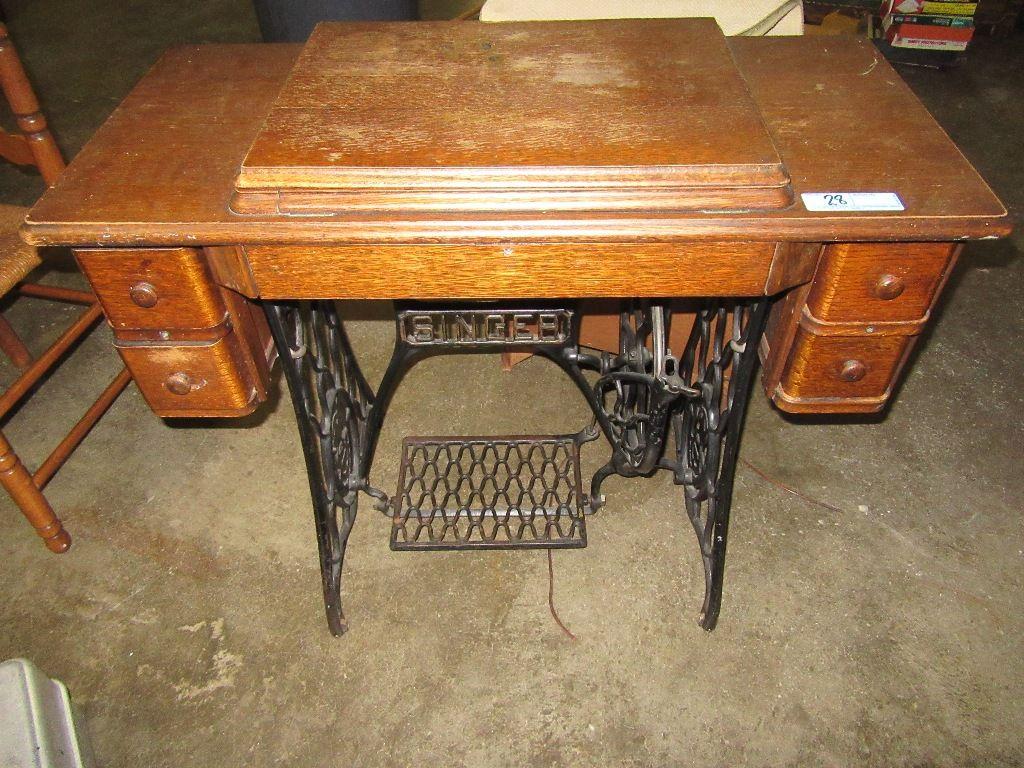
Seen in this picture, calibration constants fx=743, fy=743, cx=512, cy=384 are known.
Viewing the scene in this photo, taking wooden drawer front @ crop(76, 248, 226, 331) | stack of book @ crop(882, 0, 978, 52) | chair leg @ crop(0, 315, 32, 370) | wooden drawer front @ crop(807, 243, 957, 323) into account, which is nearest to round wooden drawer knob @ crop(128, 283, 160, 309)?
wooden drawer front @ crop(76, 248, 226, 331)

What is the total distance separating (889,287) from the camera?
1.11 meters

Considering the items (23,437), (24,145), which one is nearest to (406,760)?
(23,437)

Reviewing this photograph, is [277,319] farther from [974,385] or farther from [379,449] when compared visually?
[974,385]

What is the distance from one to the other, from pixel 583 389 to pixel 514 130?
30.6 inches

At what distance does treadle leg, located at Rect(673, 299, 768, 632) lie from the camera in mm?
1367

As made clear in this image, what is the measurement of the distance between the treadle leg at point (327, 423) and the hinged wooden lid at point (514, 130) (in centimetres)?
35

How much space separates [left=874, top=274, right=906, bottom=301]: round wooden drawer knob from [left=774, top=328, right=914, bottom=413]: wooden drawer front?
92 millimetres

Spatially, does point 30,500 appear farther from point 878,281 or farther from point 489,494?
point 878,281

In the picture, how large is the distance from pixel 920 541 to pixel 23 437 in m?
2.58

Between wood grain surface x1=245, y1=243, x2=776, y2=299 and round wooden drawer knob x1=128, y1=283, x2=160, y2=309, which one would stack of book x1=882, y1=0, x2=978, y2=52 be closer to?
wood grain surface x1=245, y1=243, x2=776, y2=299

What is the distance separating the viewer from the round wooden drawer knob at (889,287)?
1.10 m

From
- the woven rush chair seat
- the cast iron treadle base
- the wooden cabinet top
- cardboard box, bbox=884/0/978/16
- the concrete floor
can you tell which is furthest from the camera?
cardboard box, bbox=884/0/978/16

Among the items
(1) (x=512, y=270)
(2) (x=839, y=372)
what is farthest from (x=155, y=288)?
(2) (x=839, y=372)

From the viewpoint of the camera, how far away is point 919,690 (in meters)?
1.65
